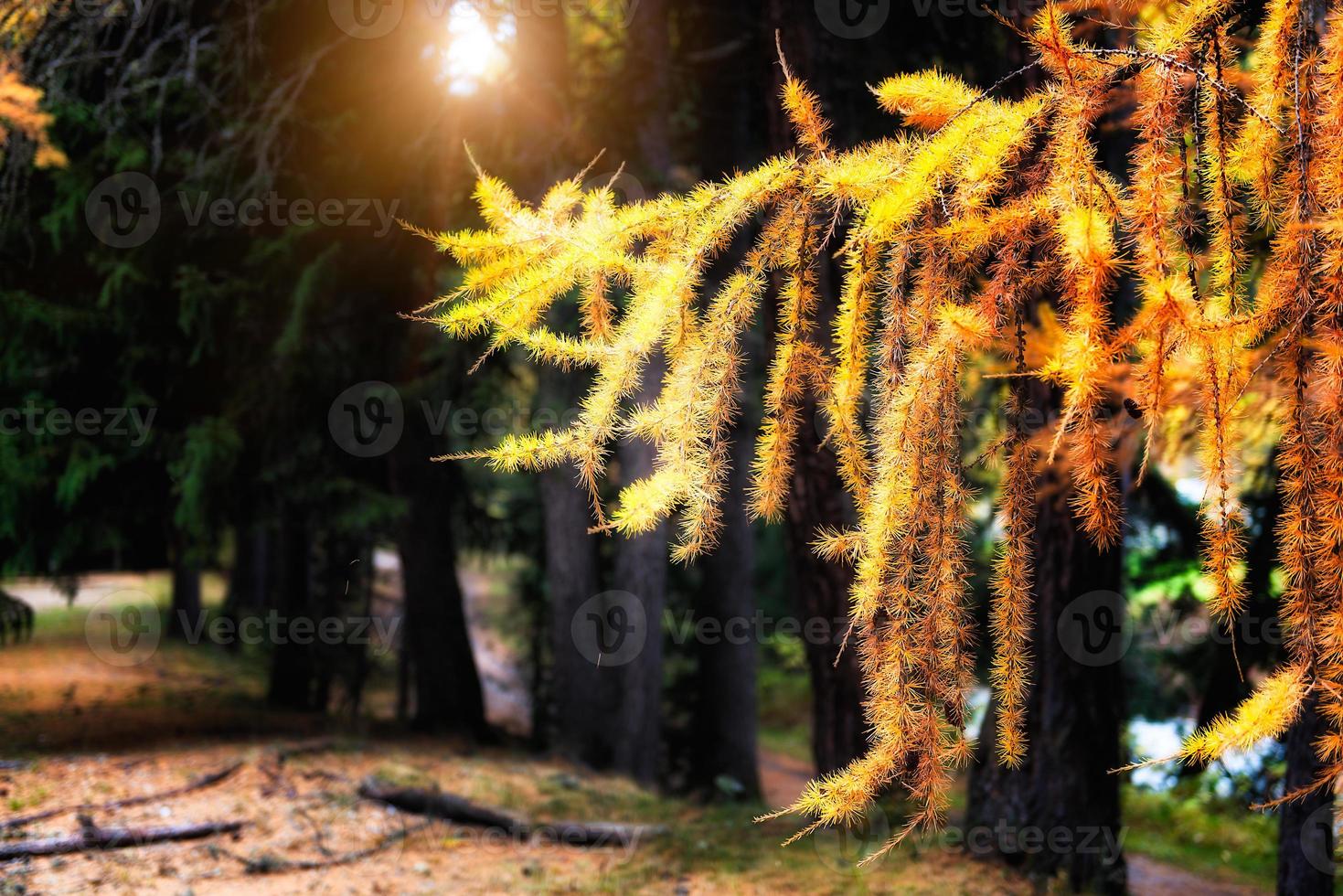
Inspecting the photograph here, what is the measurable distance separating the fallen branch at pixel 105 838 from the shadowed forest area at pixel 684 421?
23 millimetres

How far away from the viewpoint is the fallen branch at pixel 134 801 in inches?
207

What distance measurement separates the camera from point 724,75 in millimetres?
9430

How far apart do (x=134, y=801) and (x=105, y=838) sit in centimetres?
71

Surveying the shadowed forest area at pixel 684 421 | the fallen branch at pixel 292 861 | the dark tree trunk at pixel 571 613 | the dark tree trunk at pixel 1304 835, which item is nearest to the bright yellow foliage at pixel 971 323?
the shadowed forest area at pixel 684 421

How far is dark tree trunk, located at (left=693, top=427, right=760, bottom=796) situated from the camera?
11367 mm

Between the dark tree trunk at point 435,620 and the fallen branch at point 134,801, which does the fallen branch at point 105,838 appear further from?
the dark tree trunk at point 435,620

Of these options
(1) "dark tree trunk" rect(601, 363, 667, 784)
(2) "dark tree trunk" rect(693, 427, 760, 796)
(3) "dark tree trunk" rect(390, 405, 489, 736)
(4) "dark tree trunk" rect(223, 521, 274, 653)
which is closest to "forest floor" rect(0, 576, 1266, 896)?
(3) "dark tree trunk" rect(390, 405, 489, 736)

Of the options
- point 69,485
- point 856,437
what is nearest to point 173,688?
point 69,485

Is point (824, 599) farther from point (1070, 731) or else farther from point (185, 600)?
point (185, 600)

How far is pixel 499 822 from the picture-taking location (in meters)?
6.10

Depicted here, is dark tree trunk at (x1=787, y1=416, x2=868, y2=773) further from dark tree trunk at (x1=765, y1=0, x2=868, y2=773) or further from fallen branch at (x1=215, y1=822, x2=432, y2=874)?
fallen branch at (x1=215, y1=822, x2=432, y2=874)

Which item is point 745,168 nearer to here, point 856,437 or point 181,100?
point 181,100

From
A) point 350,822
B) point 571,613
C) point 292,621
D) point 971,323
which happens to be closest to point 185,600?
point 292,621

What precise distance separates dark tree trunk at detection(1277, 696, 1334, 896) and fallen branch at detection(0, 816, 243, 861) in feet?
18.0
